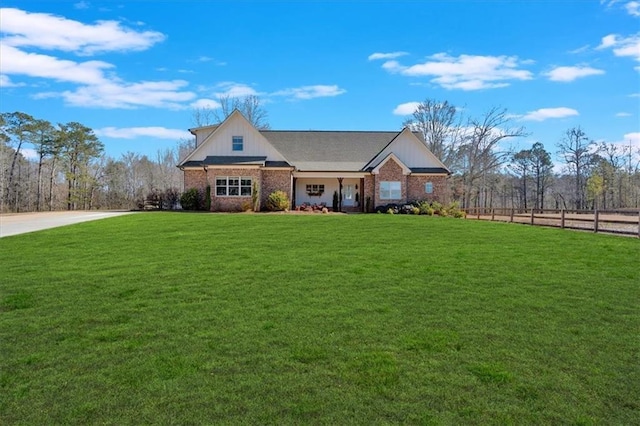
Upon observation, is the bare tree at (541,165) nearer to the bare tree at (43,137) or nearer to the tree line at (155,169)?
the tree line at (155,169)

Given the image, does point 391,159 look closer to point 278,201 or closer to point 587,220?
point 278,201

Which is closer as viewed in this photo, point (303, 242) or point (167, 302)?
point (167, 302)

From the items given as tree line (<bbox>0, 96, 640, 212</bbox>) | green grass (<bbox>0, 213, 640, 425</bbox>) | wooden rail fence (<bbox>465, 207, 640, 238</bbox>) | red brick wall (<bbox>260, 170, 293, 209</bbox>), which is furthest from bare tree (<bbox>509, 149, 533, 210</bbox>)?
green grass (<bbox>0, 213, 640, 425</bbox>)

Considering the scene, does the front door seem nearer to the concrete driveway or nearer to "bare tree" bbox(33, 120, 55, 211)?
the concrete driveway

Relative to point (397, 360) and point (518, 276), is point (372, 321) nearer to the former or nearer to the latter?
point (397, 360)

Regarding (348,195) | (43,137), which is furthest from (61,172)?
(348,195)

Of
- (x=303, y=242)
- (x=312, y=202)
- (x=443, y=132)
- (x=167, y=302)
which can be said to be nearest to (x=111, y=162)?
(x=312, y=202)

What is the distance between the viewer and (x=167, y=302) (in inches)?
251

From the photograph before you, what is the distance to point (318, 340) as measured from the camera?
16.2 ft

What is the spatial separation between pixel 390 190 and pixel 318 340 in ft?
83.9

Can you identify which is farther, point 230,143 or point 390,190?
point 390,190

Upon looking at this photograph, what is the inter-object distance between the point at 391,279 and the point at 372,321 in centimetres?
232

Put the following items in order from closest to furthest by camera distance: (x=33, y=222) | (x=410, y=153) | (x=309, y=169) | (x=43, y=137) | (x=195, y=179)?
(x=33, y=222) → (x=195, y=179) → (x=309, y=169) → (x=410, y=153) → (x=43, y=137)

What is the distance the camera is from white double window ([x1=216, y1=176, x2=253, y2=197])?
2786 cm
